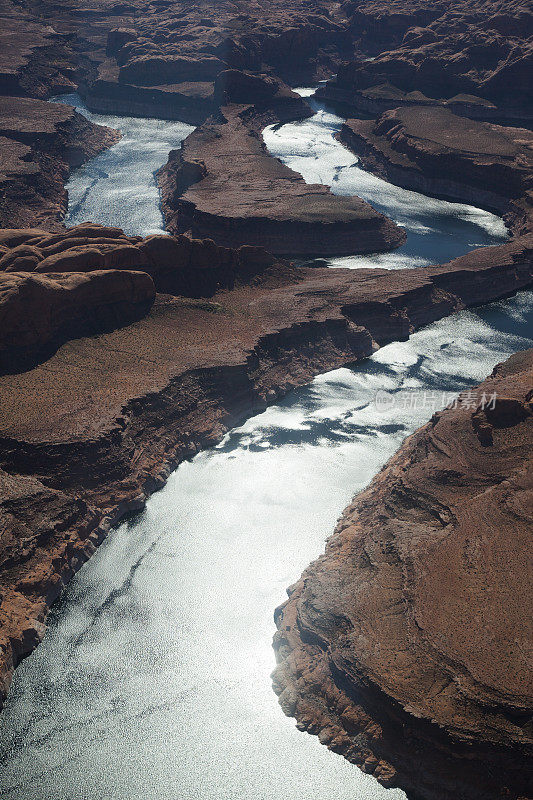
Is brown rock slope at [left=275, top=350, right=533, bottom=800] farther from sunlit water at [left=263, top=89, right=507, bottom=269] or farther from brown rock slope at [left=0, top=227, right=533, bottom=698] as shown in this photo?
sunlit water at [left=263, top=89, right=507, bottom=269]

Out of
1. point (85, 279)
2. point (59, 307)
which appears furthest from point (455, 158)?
point (59, 307)

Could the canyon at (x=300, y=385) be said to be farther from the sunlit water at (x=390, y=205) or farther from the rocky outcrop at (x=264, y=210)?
the sunlit water at (x=390, y=205)

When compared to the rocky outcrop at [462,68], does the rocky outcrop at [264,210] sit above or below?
below

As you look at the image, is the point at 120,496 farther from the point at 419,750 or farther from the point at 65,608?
the point at 419,750

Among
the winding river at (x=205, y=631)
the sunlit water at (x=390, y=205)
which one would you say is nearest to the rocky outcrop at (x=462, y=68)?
the sunlit water at (x=390, y=205)

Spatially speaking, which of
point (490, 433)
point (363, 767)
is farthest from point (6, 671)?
point (490, 433)

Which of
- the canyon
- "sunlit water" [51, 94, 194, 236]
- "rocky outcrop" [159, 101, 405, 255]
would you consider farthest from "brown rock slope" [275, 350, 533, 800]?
"sunlit water" [51, 94, 194, 236]
